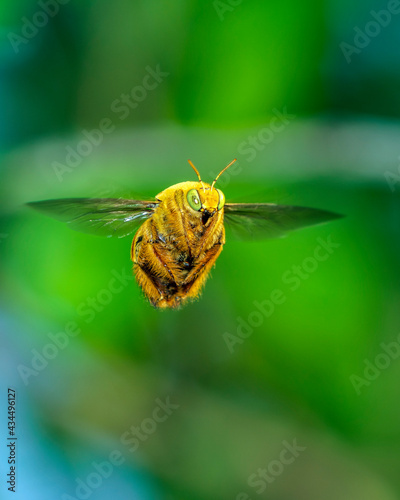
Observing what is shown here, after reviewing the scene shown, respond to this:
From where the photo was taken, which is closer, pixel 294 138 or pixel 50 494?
pixel 50 494

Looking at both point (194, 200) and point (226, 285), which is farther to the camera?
point (226, 285)

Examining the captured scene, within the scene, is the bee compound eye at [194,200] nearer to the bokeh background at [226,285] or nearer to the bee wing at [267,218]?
the bee wing at [267,218]

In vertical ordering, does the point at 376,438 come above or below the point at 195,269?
below

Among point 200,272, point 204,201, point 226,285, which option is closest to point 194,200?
point 204,201

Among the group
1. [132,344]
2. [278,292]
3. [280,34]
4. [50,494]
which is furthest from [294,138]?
[50,494]

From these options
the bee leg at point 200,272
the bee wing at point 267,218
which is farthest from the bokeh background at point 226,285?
the bee leg at point 200,272

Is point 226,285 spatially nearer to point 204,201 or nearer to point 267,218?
point 267,218

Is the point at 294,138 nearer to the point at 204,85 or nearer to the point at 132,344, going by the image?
the point at 204,85
